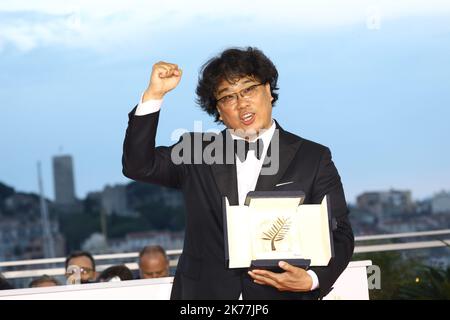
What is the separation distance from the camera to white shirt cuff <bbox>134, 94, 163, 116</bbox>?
2.86 m

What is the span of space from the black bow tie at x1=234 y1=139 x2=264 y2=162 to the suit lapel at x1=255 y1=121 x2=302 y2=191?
0.21ft

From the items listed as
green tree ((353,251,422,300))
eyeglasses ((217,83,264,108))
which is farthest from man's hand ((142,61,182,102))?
green tree ((353,251,422,300))

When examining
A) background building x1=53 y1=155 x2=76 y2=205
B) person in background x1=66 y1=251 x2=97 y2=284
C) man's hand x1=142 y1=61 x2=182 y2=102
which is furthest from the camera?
background building x1=53 y1=155 x2=76 y2=205

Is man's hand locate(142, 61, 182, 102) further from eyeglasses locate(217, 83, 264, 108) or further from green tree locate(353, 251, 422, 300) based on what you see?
green tree locate(353, 251, 422, 300)

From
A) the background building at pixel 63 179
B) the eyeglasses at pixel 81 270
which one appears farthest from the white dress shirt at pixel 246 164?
the background building at pixel 63 179

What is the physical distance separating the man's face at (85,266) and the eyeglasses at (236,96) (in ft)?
12.7

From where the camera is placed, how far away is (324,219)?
9.18ft

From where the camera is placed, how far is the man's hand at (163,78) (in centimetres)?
282

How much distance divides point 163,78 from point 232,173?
1.18 feet

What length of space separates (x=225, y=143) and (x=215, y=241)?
336mm

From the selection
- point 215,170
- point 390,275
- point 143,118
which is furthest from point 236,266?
point 390,275

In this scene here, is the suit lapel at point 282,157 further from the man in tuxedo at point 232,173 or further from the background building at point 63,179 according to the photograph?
the background building at point 63,179
